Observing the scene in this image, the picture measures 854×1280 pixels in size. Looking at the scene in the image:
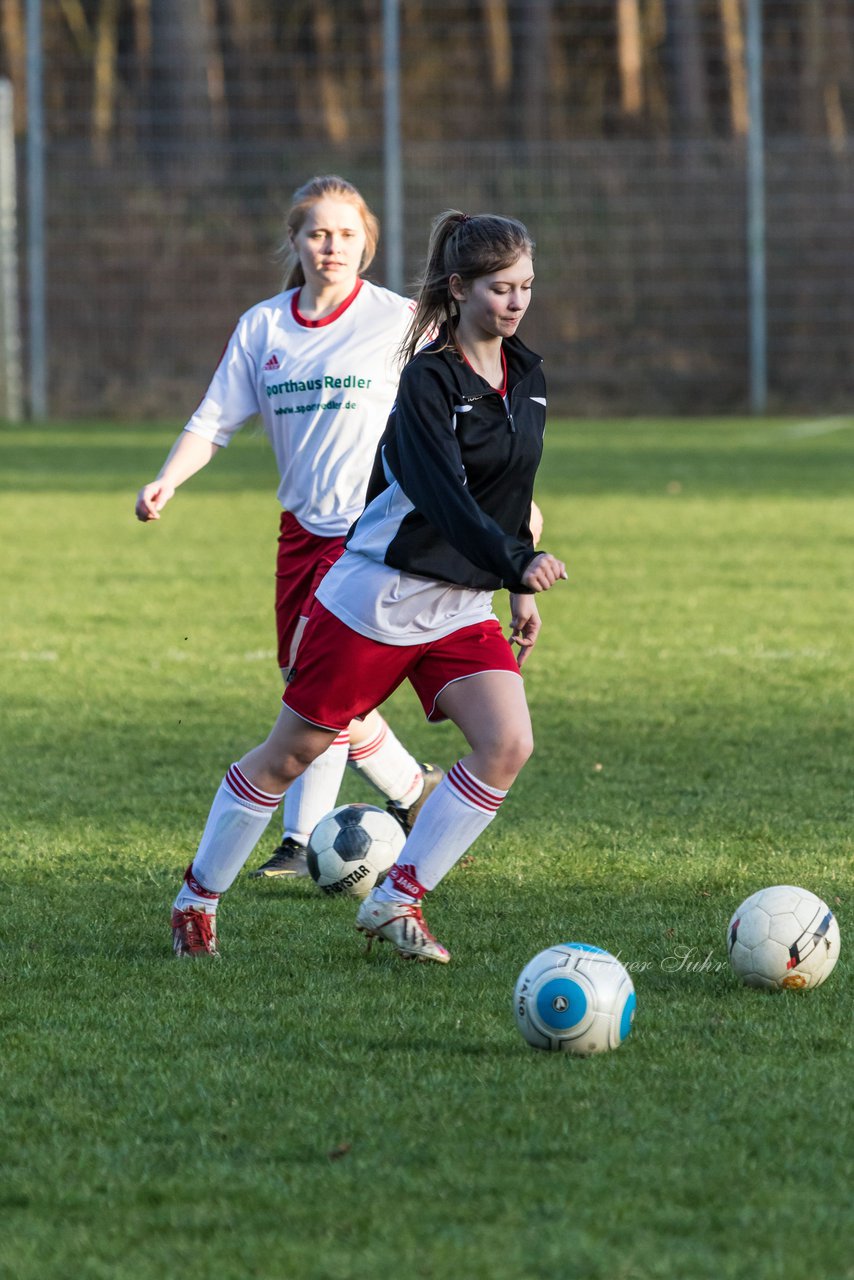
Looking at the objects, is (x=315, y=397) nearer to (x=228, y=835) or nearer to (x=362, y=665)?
(x=362, y=665)

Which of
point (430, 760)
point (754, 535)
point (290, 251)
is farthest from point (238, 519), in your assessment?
point (290, 251)

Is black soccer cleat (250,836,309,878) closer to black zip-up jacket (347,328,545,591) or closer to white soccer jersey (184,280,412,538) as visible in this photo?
white soccer jersey (184,280,412,538)

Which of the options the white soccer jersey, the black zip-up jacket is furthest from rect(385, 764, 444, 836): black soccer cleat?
the black zip-up jacket

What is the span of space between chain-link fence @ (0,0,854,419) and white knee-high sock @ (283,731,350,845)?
19924 mm

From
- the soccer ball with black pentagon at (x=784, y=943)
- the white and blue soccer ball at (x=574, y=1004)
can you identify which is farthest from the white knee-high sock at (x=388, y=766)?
the white and blue soccer ball at (x=574, y=1004)

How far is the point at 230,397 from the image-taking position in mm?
5309

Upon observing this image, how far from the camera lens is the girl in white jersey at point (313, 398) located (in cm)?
527

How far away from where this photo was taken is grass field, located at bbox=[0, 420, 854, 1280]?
9.40ft

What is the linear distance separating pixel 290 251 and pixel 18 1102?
284cm

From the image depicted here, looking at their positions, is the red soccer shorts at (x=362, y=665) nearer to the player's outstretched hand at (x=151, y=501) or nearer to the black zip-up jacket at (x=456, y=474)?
the black zip-up jacket at (x=456, y=474)

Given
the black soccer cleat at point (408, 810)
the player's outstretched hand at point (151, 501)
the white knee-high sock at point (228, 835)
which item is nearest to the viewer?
the white knee-high sock at point (228, 835)

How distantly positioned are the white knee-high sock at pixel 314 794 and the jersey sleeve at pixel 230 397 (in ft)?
3.07

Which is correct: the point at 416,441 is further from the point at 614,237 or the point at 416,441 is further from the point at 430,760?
the point at 614,237

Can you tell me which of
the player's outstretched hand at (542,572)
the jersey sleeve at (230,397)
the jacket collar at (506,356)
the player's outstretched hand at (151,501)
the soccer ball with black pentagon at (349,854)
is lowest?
the soccer ball with black pentagon at (349,854)
